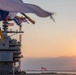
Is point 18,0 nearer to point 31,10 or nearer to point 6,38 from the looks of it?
point 31,10

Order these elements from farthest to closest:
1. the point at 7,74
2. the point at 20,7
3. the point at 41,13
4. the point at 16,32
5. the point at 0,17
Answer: the point at 16,32 < the point at 7,74 < the point at 0,17 < the point at 41,13 < the point at 20,7

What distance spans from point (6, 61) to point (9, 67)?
3032mm

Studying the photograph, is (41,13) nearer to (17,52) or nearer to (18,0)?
(18,0)

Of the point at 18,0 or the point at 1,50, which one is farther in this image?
the point at 1,50

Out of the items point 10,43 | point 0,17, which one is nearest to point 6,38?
point 10,43

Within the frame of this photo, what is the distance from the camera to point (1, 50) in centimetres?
12388

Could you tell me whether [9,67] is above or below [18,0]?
below

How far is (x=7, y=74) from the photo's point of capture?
11769cm

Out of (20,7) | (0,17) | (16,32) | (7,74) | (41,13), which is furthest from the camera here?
(16,32)

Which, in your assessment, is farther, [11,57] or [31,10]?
[11,57]

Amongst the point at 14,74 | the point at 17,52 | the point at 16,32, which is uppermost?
the point at 16,32

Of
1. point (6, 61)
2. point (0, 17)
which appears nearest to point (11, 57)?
point (6, 61)

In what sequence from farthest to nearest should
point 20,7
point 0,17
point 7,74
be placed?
point 7,74, point 0,17, point 20,7

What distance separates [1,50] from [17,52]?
6634 millimetres
